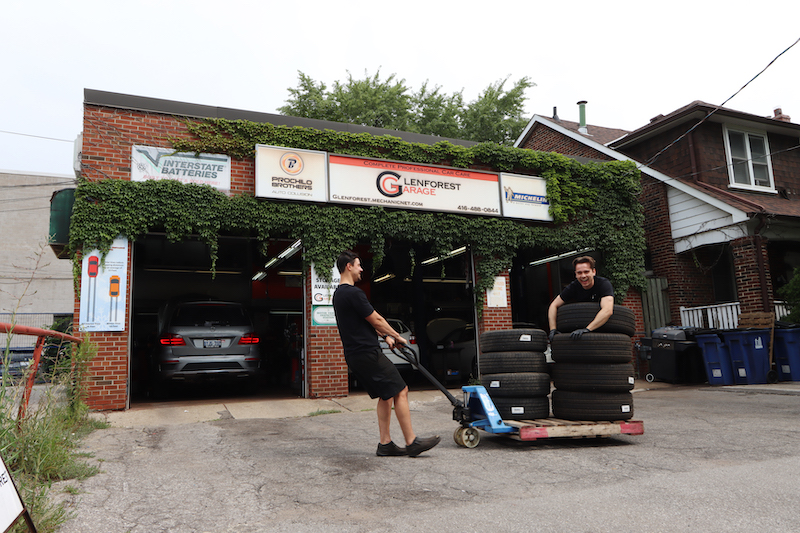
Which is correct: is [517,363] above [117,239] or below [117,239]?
below

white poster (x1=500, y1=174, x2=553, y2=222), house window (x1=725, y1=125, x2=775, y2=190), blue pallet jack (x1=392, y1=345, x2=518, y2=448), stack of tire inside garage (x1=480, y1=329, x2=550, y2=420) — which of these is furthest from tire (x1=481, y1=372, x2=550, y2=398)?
house window (x1=725, y1=125, x2=775, y2=190)

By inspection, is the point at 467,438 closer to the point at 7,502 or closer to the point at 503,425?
the point at 503,425

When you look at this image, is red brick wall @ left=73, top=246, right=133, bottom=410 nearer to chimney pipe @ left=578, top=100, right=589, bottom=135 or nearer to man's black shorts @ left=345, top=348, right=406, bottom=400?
man's black shorts @ left=345, top=348, right=406, bottom=400

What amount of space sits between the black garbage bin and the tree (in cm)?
1943

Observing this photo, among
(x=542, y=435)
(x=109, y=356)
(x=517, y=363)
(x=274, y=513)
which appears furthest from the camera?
(x=109, y=356)

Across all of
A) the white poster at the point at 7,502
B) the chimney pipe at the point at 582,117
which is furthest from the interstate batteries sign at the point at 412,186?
the chimney pipe at the point at 582,117

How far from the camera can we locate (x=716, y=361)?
1197 cm

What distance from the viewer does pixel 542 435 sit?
5.41m

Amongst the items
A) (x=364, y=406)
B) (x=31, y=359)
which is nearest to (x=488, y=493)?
(x=31, y=359)

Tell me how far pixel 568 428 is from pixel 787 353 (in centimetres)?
862

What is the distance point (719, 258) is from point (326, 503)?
14332 millimetres

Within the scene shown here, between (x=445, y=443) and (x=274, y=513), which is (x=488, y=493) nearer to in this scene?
(x=274, y=513)

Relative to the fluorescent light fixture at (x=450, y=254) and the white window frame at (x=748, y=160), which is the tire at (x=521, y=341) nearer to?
the fluorescent light fixture at (x=450, y=254)

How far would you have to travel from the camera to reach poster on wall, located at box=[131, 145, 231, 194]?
31.2 ft
